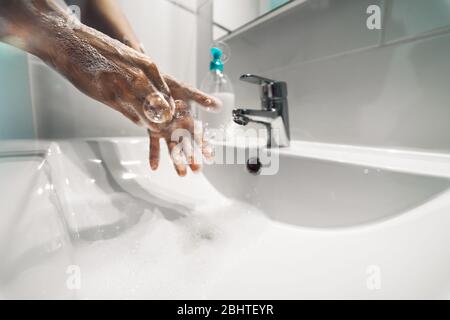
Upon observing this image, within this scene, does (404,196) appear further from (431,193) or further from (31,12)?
(31,12)

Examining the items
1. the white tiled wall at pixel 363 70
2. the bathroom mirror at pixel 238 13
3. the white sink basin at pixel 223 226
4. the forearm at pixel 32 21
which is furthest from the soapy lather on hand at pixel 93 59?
the bathroom mirror at pixel 238 13

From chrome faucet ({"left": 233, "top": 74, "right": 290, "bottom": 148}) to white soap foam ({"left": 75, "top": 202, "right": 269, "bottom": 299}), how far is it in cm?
17

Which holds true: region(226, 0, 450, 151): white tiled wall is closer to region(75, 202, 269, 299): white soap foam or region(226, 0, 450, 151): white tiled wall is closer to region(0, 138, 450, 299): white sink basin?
region(0, 138, 450, 299): white sink basin

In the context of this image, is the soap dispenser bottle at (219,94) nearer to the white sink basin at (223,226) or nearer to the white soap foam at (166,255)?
the white sink basin at (223,226)

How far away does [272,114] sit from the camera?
1.51 feet

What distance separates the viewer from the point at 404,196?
0.26 metres

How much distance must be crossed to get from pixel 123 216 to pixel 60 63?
24 centimetres

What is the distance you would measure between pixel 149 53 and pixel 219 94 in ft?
0.89

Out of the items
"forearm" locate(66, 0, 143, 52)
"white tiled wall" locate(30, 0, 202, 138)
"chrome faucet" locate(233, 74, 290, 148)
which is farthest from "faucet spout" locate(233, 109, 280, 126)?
"white tiled wall" locate(30, 0, 202, 138)

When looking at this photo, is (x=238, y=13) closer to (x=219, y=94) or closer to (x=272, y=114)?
(x=219, y=94)

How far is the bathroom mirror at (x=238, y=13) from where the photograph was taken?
0.57 metres

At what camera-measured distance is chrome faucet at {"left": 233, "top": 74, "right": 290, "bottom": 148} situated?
0.44 metres
